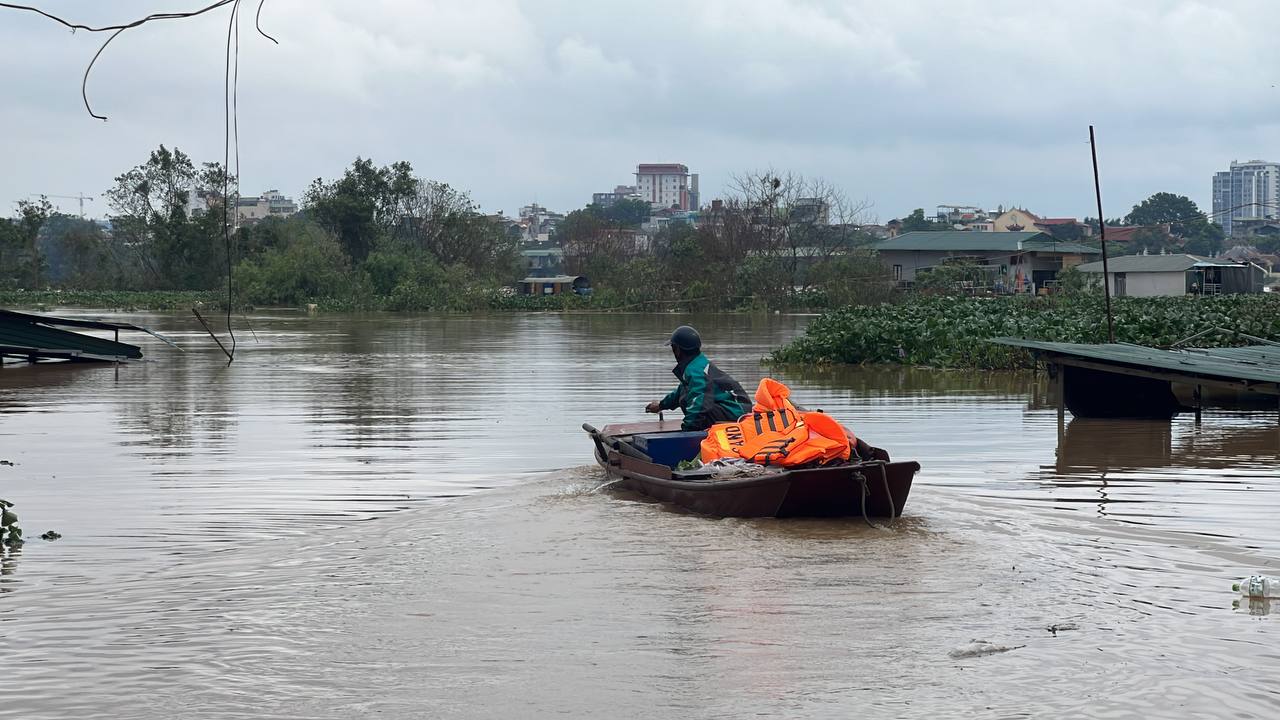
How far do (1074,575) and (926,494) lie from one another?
3.04 metres

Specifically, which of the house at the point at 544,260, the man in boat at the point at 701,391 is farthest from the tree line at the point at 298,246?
the man in boat at the point at 701,391

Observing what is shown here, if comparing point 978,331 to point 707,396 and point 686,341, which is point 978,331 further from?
point 707,396

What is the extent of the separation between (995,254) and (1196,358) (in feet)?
182

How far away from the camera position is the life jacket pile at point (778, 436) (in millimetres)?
9877

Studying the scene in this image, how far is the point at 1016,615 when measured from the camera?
7602 mm

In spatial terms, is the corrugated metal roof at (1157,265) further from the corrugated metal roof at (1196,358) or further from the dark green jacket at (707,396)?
the dark green jacket at (707,396)

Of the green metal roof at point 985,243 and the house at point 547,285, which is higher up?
the green metal roof at point 985,243

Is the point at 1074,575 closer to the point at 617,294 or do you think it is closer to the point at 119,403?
the point at 119,403

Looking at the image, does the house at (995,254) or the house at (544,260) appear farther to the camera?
the house at (544,260)

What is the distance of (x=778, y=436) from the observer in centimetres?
1038

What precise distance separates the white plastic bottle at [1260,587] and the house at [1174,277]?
55.1m

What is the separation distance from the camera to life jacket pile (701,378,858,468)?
9.88 m

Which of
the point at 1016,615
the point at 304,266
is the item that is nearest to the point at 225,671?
the point at 1016,615

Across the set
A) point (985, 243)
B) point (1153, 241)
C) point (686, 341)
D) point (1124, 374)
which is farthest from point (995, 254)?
point (686, 341)
